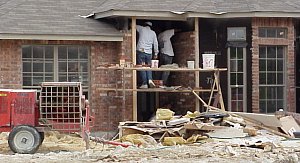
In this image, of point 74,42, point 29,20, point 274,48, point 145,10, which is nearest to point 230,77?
point 274,48

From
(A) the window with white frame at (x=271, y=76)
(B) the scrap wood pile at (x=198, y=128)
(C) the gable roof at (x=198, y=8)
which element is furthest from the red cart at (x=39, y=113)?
(A) the window with white frame at (x=271, y=76)

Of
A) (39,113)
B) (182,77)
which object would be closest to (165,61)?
(182,77)

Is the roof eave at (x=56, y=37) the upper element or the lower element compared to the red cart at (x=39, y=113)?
upper

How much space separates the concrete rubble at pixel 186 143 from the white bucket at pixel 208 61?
1.63 m

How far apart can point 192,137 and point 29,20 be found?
5.68m

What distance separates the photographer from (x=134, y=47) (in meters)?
17.2

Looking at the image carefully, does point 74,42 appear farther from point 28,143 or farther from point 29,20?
point 28,143

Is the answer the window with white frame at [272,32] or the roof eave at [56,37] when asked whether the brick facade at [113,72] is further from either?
the roof eave at [56,37]

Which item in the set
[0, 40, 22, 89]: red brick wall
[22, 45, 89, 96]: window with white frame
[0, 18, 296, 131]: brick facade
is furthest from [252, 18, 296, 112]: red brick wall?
[0, 40, 22, 89]: red brick wall

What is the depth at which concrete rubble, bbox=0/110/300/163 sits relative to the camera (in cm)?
1221

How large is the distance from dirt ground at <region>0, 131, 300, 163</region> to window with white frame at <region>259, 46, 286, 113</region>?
3385 millimetres

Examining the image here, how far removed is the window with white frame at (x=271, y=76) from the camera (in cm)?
1819

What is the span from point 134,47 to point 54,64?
7.13 ft

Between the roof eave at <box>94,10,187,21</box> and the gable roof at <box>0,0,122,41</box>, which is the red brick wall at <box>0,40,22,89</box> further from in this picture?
the roof eave at <box>94,10,187,21</box>
